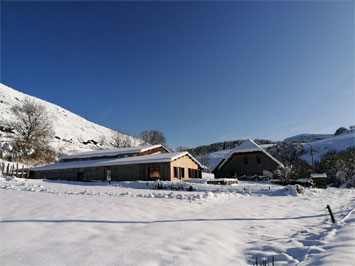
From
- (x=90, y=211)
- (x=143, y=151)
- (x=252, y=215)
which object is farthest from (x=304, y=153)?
(x=90, y=211)

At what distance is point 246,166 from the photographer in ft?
102

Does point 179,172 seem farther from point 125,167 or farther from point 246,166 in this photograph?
point 246,166

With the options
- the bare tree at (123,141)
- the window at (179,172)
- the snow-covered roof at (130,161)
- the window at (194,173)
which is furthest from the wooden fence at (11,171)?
the bare tree at (123,141)

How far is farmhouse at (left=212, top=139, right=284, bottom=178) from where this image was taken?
98.4 ft

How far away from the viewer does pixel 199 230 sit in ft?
18.1

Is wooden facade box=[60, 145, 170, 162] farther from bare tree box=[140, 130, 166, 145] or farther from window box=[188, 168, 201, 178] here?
bare tree box=[140, 130, 166, 145]

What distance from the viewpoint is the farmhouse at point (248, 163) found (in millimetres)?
29984

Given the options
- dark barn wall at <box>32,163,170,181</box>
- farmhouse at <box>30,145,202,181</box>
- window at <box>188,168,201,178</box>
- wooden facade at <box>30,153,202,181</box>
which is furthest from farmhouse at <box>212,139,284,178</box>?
dark barn wall at <box>32,163,170,181</box>

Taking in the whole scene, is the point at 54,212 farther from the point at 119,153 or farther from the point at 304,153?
the point at 304,153

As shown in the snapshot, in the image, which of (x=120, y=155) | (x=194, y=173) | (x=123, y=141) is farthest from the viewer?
(x=123, y=141)

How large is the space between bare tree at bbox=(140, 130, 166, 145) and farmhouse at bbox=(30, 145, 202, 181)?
100 ft

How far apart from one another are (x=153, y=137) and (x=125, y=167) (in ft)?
123

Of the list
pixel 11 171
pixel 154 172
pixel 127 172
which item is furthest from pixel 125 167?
pixel 11 171

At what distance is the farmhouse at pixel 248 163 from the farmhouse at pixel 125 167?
5.27 metres
